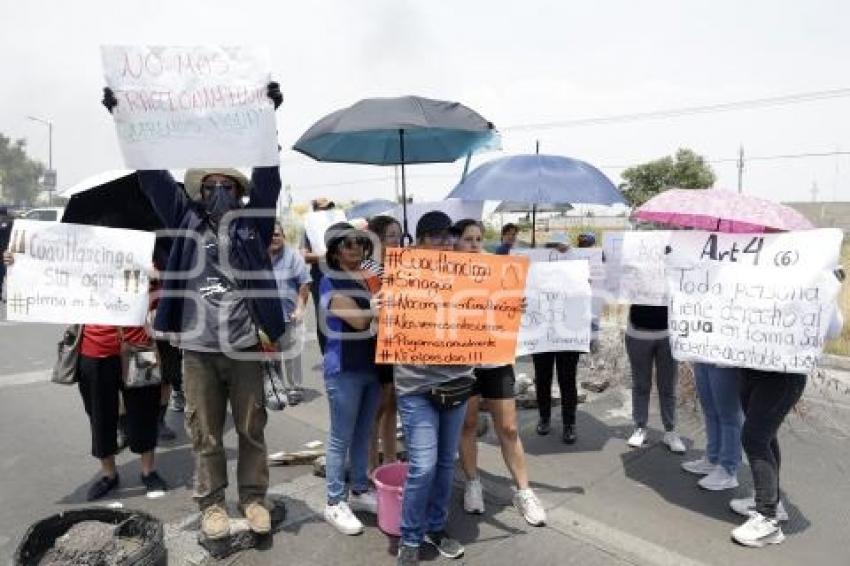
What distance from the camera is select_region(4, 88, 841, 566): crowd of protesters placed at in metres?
3.35

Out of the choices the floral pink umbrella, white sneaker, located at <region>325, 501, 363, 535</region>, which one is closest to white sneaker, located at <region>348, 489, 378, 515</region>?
white sneaker, located at <region>325, 501, 363, 535</region>

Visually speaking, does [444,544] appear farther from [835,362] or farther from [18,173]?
[18,173]

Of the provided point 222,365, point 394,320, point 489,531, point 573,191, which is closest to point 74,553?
point 222,365

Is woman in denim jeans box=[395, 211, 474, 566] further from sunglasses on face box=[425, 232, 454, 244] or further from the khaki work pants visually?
the khaki work pants

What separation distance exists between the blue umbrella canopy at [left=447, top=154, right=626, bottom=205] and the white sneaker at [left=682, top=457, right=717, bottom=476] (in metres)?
1.99

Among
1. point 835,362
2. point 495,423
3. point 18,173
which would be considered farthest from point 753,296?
point 18,173

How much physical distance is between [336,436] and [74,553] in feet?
4.42

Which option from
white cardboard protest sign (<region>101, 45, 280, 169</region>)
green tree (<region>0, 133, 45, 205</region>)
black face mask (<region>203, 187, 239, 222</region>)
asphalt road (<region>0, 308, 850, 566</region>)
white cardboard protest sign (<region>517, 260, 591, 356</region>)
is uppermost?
green tree (<region>0, 133, 45, 205</region>)

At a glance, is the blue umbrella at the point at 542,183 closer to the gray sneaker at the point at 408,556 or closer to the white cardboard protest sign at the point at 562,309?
the white cardboard protest sign at the point at 562,309

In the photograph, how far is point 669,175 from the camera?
34562mm

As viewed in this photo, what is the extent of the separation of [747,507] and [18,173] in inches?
4014

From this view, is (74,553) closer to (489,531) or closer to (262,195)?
(262,195)

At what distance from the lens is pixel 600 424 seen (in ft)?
18.5

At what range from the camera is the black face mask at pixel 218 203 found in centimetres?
342
